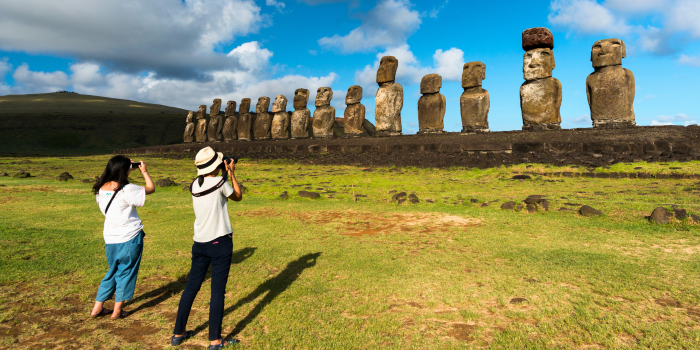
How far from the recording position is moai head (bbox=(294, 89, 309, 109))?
23141 millimetres

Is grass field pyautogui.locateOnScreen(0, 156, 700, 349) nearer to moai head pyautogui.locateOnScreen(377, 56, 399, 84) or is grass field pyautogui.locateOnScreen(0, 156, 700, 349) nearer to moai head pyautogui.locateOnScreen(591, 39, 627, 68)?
moai head pyautogui.locateOnScreen(591, 39, 627, 68)

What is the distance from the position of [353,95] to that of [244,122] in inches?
358

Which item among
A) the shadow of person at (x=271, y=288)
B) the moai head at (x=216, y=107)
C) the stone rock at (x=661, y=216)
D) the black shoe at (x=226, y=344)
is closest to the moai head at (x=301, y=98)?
the moai head at (x=216, y=107)

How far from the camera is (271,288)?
3904 mm

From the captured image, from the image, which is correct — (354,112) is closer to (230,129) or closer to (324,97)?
(324,97)

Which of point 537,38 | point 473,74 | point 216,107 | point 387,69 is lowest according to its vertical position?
point 216,107

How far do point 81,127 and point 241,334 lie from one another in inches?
2311

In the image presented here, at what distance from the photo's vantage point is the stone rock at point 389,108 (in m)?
19.3

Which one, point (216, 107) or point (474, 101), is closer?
point (474, 101)

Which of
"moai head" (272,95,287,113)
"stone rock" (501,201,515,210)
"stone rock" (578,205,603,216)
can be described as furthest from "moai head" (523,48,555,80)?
"moai head" (272,95,287,113)

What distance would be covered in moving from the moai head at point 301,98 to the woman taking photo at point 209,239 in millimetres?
20551

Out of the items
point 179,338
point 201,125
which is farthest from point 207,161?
point 201,125

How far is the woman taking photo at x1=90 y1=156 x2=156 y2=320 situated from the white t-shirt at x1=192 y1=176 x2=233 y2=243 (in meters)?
0.63

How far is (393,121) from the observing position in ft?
64.3
